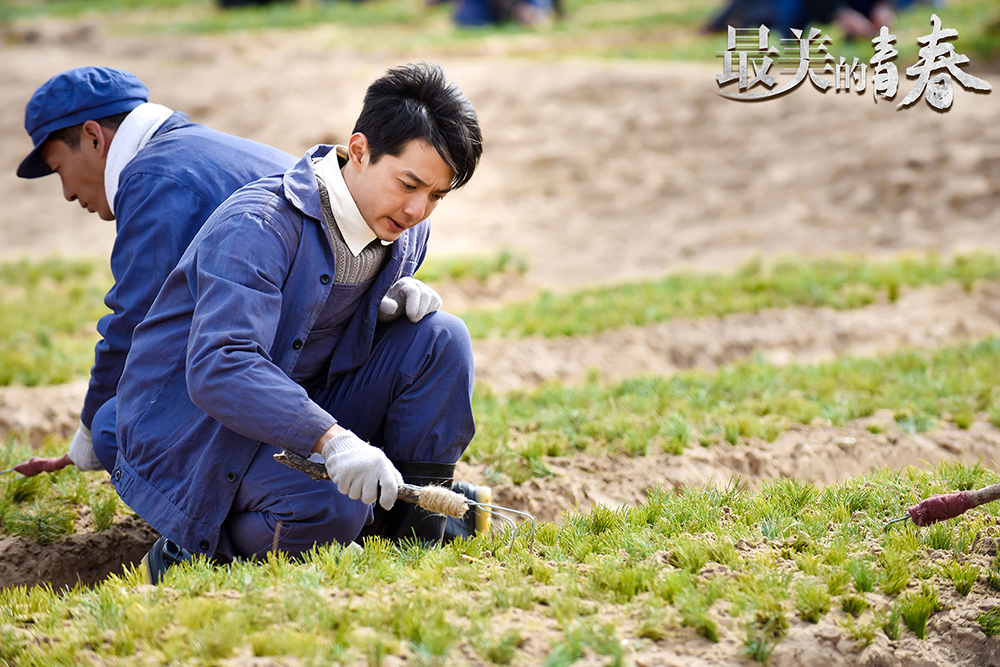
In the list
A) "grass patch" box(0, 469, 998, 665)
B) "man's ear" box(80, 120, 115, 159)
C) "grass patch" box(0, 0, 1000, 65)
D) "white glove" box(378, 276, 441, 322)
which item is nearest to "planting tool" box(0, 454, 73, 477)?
"grass patch" box(0, 469, 998, 665)

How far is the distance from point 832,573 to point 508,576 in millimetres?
1037

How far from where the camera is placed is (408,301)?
3.36 metres

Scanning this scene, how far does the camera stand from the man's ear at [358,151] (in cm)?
304

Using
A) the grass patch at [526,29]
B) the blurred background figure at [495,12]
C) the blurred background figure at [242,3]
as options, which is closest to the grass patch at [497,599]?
the grass patch at [526,29]

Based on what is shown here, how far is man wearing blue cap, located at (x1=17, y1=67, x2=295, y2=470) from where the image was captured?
3.41 meters

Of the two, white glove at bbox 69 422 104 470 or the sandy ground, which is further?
the sandy ground

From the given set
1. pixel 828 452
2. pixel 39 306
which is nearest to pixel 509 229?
pixel 39 306

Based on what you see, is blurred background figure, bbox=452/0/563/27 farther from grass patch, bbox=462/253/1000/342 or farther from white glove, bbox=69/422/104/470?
white glove, bbox=69/422/104/470

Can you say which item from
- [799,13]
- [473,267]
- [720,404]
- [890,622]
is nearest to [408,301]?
[890,622]

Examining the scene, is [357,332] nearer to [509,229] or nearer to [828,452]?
[828,452]

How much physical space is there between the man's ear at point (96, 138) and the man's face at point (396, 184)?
1247mm

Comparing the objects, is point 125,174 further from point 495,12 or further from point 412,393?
point 495,12

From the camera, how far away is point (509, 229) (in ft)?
38.5

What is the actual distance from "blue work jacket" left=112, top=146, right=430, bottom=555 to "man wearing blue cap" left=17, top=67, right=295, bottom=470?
0.34 m
